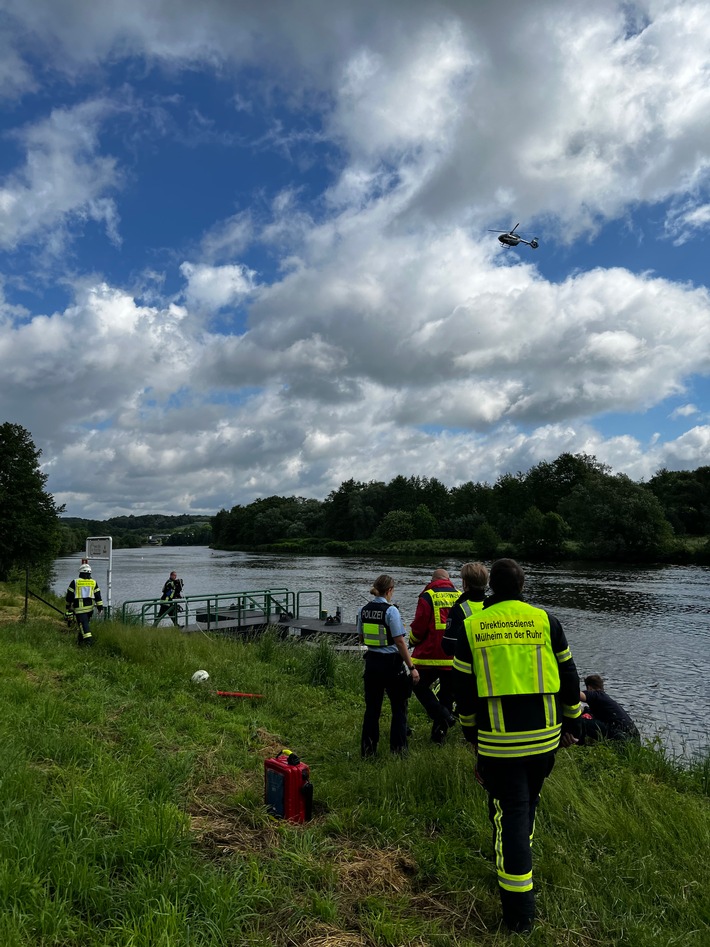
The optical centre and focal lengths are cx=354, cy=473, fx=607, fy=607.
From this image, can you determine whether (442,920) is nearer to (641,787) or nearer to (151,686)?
(641,787)

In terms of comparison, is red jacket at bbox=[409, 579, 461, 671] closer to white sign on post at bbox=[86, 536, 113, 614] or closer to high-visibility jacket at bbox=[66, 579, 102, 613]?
high-visibility jacket at bbox=[66, 579, 102, 613]

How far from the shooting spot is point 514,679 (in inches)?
123

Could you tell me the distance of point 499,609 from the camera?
324cm

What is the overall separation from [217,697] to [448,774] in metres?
3.98

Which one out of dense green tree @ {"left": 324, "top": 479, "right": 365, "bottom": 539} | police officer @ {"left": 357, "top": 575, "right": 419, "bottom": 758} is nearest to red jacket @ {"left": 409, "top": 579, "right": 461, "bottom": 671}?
police officer @ {"left": 357, "top": 575, "right": 419, "bottom": 758}

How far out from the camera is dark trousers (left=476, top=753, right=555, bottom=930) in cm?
310

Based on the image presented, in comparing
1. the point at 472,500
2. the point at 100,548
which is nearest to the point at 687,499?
the point at 472,500

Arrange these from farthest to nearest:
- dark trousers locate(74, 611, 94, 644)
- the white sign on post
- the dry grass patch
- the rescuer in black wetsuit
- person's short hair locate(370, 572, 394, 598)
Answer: the white sign on post → dark trousers locate(74, 611, 94, 644) → the rescuer in black wetsuit → person's short hair locate(370, 572, 394, 598) → the dry grass patch

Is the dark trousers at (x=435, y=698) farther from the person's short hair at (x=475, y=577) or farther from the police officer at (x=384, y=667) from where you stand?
the person's short hair at (x=475, y=577)

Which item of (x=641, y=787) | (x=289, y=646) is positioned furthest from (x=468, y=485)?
(x=641, y=787)

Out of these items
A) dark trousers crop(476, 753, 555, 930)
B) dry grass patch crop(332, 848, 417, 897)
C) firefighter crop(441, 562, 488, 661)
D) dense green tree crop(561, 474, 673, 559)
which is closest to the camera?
dark trousers crop(476, 753, 555, 930)

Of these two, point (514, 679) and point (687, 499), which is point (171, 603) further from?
point (687, 499)

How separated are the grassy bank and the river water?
5.34 m

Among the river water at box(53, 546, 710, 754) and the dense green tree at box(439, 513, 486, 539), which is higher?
the dense green tree at box(439, 513, 486, 539)
